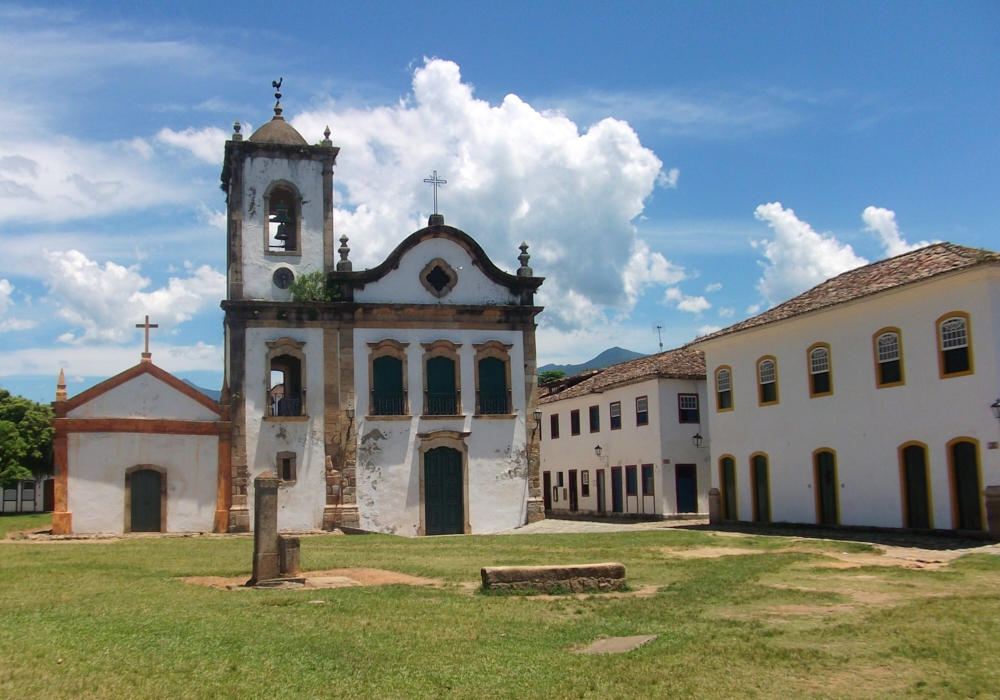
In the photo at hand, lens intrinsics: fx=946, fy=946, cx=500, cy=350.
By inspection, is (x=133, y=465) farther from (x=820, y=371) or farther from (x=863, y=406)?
(x=863, y=406)

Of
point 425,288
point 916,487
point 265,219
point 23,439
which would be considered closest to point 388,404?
point 425,288

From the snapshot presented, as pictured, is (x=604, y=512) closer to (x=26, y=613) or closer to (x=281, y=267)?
(x=281, y=267)

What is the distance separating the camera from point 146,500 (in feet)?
81.5

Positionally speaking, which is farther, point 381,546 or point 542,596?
point 381,546

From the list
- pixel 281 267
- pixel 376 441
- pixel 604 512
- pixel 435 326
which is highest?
pixel 281 267

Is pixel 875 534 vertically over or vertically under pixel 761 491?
under

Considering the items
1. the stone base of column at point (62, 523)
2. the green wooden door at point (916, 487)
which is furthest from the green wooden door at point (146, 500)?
the green wooden door at point (916, 487)

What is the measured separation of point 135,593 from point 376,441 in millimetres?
15253

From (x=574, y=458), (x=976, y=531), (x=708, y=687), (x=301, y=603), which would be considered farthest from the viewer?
(x=574, y=458)

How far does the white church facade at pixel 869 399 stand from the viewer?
19531mm

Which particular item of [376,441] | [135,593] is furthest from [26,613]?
[376,441]

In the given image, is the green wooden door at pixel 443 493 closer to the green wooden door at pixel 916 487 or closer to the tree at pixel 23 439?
the green wooden door at pixel 916 487

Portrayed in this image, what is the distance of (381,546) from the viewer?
20406 mm

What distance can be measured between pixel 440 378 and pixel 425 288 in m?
2.69
